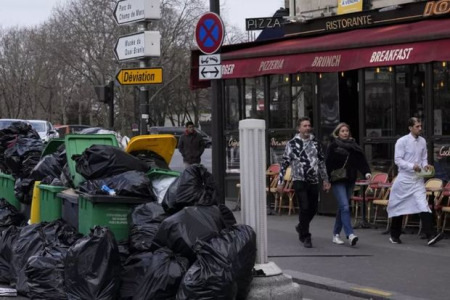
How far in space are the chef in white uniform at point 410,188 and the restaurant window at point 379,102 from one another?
183cm

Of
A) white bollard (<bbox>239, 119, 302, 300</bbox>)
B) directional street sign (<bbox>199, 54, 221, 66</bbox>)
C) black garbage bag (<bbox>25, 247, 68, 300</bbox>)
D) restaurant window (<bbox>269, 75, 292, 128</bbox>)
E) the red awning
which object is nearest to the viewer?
white bollard (<bbox>239, 119, 302, 300</bbox>)

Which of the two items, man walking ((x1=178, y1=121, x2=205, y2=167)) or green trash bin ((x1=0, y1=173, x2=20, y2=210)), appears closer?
green trash bin ((x1=0, y1=173, x2=20, y2=210))

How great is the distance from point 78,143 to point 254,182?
3.18 meters

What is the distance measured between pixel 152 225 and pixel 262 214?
3.61ft

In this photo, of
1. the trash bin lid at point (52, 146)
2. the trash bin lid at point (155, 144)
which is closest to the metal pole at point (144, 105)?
the trash bin lid at point (52, 146)

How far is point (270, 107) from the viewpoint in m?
14.5

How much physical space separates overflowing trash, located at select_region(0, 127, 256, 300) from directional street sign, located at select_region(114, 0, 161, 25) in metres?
3.11


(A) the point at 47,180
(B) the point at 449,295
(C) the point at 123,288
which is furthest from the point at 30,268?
(B) the point at 449,295

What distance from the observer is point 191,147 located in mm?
18109

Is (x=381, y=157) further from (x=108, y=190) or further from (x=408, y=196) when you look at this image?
(x=108, y=190)

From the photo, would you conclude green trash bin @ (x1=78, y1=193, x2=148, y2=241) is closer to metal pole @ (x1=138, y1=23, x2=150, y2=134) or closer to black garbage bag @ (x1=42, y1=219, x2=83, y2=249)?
black garbage bag @ (x1=42, y1=219, x2=83, y2=249)

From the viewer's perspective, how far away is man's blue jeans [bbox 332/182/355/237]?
10.3m

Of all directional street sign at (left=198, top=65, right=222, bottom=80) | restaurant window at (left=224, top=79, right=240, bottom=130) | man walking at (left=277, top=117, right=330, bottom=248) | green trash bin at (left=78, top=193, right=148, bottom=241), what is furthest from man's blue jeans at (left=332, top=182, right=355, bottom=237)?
restaurant window at (left=224, top=79, right=240, bottom=130)

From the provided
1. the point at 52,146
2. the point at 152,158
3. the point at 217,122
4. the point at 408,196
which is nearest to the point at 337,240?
the point at 408,196
